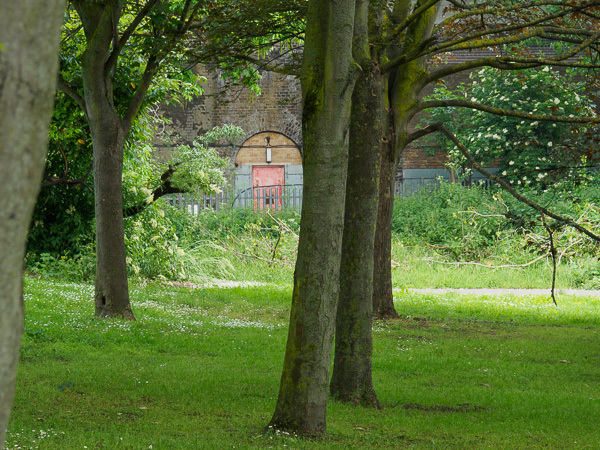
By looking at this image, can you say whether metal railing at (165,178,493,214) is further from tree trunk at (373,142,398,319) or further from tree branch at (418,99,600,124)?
tree branch at (418,99,600,124)

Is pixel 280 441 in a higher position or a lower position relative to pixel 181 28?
lower

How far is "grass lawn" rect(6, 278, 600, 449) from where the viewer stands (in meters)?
4.57

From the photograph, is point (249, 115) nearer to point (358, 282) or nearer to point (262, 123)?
point (262, 123)

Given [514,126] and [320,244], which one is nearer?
[320,244]

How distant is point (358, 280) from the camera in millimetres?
5605

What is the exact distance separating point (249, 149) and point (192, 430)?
80.9 feet

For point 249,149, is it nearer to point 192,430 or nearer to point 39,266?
point 39,266

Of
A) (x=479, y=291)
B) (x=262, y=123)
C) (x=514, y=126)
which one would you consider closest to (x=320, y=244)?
(x=479, y=291)

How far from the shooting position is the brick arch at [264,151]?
28.7 m

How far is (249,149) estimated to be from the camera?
28.7 m

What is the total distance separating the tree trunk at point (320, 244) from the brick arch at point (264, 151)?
79.4 feet

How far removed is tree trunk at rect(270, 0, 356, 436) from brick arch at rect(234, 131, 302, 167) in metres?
24.2

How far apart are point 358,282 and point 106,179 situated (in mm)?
5081

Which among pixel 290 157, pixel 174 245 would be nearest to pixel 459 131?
pixel 290 157
